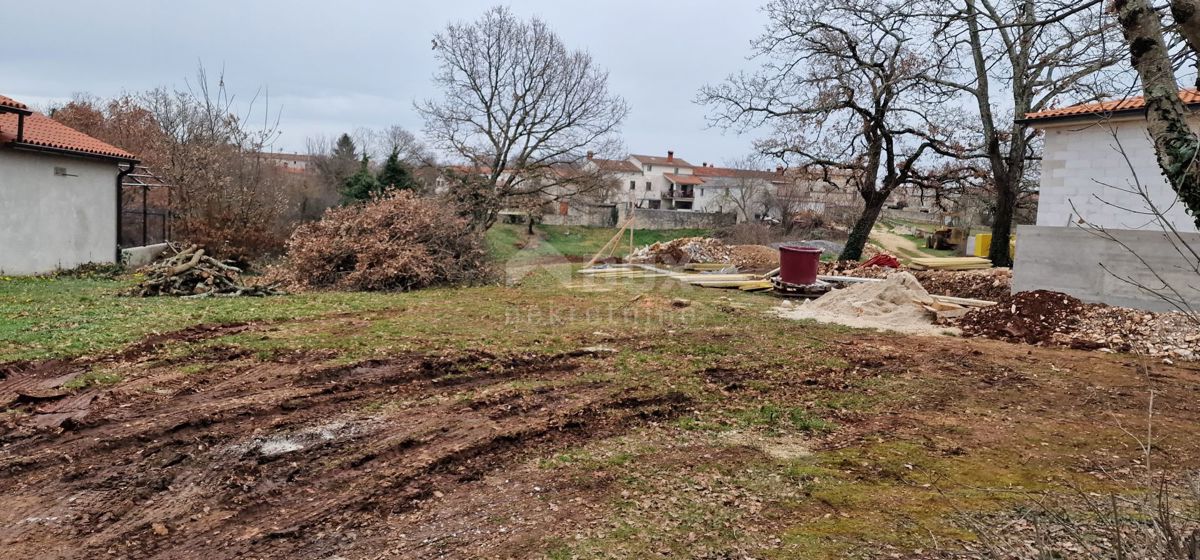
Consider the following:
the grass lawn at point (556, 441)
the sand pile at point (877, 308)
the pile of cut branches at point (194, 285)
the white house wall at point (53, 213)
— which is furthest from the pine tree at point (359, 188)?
the sand pile at point (877, 308)

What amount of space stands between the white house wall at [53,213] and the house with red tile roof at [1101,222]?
21.0 metres

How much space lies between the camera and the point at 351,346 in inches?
318

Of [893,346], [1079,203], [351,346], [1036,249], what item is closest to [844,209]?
[1079,203]

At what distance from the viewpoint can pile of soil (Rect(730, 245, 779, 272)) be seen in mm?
23969

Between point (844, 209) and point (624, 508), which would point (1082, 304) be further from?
point (844, 209)

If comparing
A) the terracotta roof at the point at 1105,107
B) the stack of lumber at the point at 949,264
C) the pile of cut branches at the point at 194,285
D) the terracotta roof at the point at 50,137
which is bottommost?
the pile of cut branches at the point at 194,285

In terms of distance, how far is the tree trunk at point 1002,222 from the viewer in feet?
70.0

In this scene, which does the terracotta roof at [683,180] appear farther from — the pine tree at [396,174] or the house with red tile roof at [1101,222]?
the house with red tile roof at [1101,222]

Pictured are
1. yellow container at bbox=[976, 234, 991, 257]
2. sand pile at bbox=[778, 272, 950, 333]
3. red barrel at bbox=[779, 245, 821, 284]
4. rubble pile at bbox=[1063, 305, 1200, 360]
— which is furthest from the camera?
yellow container at bbox=[976, 234, 991, 257]

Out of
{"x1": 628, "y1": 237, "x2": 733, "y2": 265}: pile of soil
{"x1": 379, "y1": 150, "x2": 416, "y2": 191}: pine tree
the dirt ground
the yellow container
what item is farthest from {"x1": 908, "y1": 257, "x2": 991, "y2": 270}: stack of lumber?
{"x1": 379, "y1": 150, "x2": 416, "y2": 191}: pine tree

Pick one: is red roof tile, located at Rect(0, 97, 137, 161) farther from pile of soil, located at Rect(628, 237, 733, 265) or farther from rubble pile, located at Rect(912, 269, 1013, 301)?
rubble pile, located at Rect(912, 269, 1013, 301)

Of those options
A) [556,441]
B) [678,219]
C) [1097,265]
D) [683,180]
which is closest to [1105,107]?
[1097,265]

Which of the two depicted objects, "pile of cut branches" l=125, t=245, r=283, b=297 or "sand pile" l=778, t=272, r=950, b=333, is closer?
"sand pile" l=778, t=272, r=950, b=333

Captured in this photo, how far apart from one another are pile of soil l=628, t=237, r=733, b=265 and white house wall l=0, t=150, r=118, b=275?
1645cm
